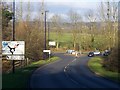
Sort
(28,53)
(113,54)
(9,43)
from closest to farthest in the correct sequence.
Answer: (9,43) < (113,54) < (28,53)

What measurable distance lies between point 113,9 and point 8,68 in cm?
2605

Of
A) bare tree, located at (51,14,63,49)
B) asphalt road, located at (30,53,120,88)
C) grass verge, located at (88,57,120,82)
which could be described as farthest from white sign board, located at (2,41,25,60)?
bare tree, located at (51,14,63,49)

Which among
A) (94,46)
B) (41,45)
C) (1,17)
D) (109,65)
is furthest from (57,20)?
(109,65)

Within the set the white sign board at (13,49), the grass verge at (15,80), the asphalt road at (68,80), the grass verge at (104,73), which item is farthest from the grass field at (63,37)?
the grass verge at (15,80)

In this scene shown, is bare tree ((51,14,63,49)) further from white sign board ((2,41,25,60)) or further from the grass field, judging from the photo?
white sign board ((2,41,25,60))

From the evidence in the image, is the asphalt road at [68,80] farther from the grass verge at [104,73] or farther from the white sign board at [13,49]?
the white sign board at [13,49]

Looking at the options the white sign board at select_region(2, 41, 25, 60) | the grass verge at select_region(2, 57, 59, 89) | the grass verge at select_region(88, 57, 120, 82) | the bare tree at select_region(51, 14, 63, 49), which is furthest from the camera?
the bare tree at select_region(51, 14, 63, 49)

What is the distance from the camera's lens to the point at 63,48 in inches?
4569

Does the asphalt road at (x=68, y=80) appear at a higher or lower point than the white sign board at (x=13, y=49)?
lower

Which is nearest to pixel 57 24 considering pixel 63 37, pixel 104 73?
pixel 63 37

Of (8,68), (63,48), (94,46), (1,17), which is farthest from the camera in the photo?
(63,48)

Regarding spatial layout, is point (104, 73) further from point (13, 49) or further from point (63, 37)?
point (63, 37)

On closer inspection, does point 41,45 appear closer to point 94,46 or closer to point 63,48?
point 94,46

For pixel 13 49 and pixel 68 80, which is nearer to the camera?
pixel 68 80
